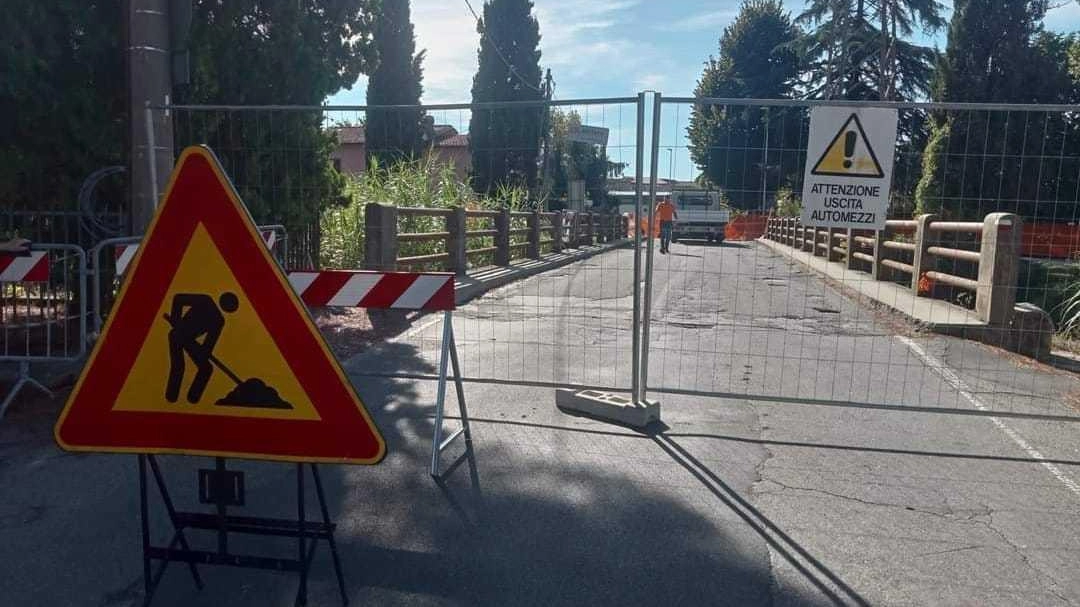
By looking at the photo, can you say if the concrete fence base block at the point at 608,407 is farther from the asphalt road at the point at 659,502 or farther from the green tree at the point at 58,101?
the green tree at the point at 58,101

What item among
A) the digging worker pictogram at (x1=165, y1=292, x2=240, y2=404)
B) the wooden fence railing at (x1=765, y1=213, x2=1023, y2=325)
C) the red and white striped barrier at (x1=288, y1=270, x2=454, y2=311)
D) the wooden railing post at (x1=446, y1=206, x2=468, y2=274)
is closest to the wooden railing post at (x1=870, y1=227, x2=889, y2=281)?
the wooden fence railing at (x1=765, y1=213, x2=1023, y2=325)

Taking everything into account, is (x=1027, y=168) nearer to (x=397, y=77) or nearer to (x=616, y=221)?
(x=616, y=221)

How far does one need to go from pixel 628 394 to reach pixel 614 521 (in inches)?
104

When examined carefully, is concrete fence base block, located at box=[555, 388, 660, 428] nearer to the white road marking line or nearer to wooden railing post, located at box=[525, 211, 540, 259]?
the white road marking line

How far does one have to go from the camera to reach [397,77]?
3878 centimetres

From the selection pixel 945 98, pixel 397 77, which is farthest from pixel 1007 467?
pixel 397 77

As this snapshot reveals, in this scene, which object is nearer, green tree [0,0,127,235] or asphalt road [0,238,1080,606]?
asphalt road [0,238,1080,606]

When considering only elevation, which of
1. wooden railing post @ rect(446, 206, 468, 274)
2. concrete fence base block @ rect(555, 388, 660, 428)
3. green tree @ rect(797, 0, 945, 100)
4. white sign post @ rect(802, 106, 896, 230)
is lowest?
concrete fence base block @ rect(555, 388, 660, 428)

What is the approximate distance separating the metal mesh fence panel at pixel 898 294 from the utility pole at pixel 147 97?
4.14 metres

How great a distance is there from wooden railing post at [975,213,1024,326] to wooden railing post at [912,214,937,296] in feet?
8.62

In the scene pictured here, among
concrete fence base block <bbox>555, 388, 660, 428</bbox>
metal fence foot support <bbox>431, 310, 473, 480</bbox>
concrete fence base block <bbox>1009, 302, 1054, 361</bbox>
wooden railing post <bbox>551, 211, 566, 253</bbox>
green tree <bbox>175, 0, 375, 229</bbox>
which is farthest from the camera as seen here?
wooden railing post <bbox>551, 211, 566, 253</bbox>

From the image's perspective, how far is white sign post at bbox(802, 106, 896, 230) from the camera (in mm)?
6113

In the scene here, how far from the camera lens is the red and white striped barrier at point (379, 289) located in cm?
518

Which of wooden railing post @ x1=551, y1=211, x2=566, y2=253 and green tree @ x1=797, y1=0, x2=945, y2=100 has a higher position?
green tree @ x1=797, y1=0, x2=945, y2=100
